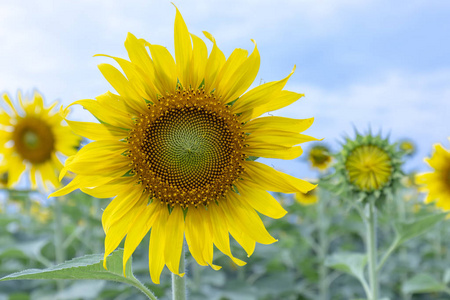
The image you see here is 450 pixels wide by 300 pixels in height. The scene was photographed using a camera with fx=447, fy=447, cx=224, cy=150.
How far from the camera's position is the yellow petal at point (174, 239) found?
1756mm

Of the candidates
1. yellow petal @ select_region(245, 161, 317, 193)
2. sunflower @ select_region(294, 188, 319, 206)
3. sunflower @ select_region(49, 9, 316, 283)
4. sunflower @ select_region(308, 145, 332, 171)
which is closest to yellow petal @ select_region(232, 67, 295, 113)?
sunflower @ select_region(49, 9, 316, 283)

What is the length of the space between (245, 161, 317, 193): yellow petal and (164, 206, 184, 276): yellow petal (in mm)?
347

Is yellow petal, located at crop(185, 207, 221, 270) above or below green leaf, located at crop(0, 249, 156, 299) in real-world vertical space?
above

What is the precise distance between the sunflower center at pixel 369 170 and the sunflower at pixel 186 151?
1.00 metres

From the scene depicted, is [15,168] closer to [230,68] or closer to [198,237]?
[198,237]

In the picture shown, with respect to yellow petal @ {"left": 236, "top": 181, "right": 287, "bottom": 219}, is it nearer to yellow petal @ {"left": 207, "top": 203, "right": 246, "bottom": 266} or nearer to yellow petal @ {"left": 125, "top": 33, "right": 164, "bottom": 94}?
yellow petal @ {"left": 207, "top": 203, "right": 246, "bottom": 266}

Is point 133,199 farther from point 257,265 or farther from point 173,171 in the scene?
point 257,265

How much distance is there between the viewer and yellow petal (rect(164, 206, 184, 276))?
5.76ft

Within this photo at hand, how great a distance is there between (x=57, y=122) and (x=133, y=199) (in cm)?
300

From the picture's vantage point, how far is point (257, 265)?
639 cm

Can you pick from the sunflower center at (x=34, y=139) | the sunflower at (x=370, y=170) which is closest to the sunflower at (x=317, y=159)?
the sunflower at (x=370, y=170)

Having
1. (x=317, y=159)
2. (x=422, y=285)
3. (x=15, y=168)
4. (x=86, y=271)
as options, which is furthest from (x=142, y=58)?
(x=317, y=159)

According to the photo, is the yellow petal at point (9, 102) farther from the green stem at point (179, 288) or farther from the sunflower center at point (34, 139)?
the green stem at point (179, 288)

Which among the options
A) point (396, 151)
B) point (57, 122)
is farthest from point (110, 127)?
point (57, 122)
